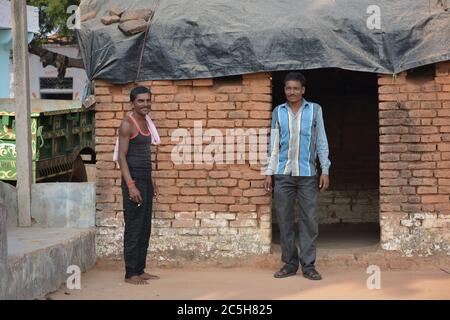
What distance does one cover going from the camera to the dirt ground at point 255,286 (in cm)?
570

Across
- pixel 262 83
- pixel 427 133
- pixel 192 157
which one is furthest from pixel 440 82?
pixel 192 157

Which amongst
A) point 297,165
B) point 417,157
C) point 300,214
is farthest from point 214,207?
point 417,157

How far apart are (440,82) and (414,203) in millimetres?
1153

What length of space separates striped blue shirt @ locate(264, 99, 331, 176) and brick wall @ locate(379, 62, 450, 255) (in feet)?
2.68

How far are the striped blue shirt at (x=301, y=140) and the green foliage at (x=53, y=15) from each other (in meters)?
10.3

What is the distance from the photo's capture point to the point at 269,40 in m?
6.62

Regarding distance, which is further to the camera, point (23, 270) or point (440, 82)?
point (440, 82)

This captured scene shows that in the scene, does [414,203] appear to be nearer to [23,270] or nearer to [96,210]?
[96,210]

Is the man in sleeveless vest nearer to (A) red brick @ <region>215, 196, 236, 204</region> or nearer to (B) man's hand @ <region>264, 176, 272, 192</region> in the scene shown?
(A) red brick @ <region>215, 196, 236, 204</region>

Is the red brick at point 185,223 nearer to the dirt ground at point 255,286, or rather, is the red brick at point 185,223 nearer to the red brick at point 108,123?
the dirt ground at point 255,286

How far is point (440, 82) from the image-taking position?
667 cm
